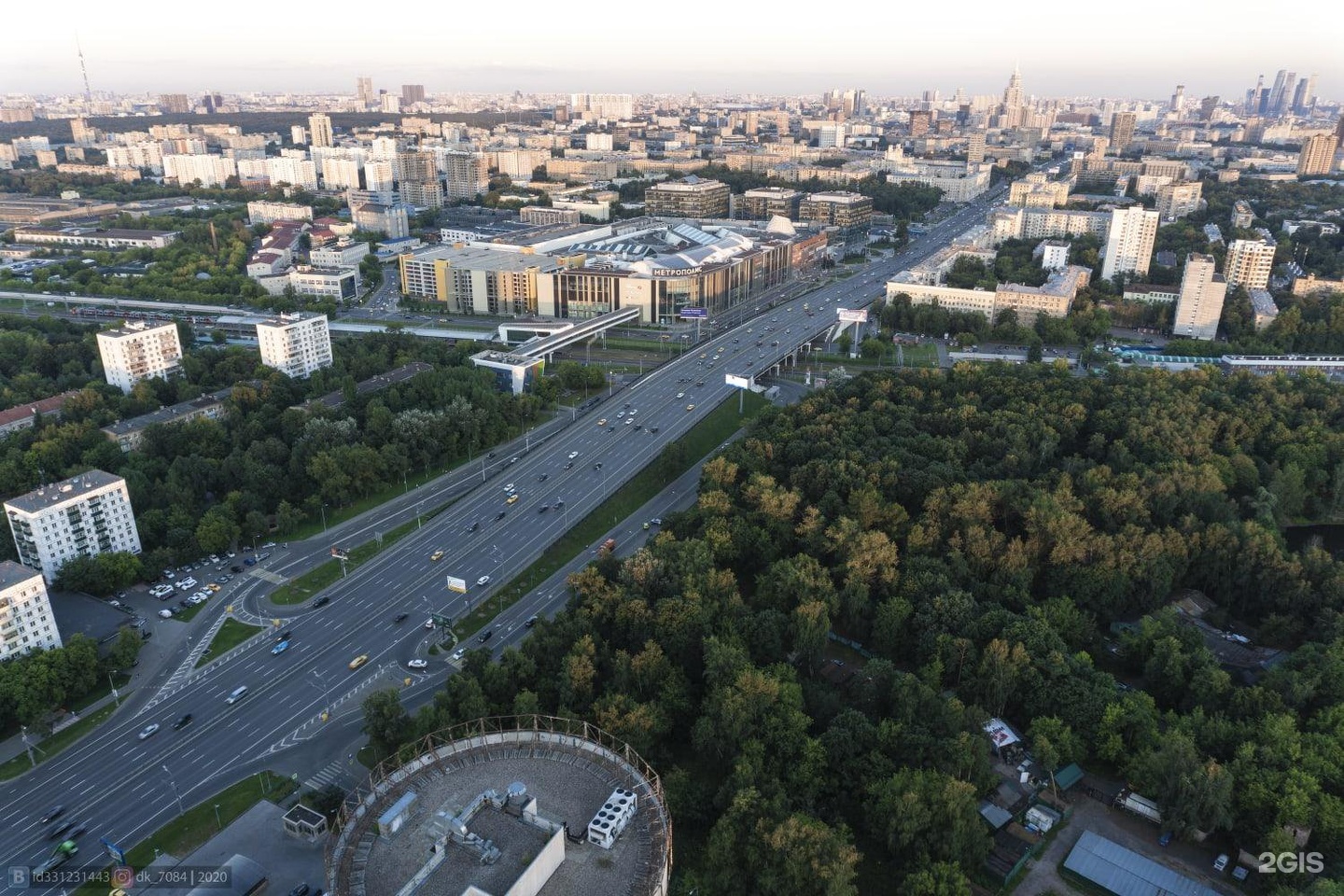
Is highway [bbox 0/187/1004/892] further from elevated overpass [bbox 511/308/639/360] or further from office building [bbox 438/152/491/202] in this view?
office building [bbox 438/152/491/202]

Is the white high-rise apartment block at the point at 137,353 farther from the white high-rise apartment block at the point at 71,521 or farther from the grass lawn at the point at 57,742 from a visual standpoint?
the grass lawn at the point at 57,742

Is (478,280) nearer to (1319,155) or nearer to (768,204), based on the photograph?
(768,204)

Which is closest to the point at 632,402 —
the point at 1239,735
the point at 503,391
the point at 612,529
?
the point at 503,391

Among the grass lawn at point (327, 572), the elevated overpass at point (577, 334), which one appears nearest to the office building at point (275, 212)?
the elevated overpass at point (577, 334)

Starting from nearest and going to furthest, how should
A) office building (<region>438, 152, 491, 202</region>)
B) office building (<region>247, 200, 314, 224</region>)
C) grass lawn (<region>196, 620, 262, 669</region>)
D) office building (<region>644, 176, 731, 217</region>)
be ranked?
grass lawn (<region>196, 620, 262, 669</region>) → office building (<region>247, 200, 314, 224</region>) → office building (<region>644, 176, 731, 217</region>) → office building (<region>438, 152, 491, 202</region>)

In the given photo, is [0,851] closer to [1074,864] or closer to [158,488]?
[158,488]

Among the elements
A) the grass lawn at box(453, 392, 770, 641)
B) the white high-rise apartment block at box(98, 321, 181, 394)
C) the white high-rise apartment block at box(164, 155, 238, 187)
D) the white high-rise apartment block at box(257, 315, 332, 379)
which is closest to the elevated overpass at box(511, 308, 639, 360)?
the white high-rise apartment block at box(257, 315, 332, 379)

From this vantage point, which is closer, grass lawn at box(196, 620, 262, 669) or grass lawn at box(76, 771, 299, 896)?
grass lawn at box(76, 771, 299, 896)
